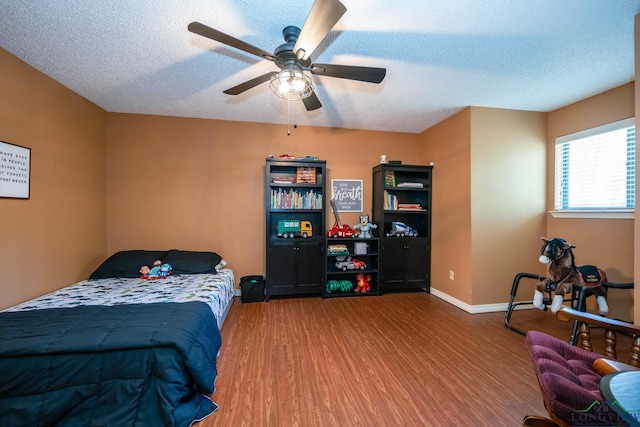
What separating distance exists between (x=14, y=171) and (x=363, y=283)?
396cm

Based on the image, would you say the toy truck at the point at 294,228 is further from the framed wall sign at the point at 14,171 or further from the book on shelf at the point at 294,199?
the framed wall sign at the point at 14,171

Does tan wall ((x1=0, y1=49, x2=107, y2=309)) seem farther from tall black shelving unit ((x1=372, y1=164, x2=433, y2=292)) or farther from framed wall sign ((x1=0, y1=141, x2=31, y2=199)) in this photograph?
tall black shelving unit ((x1=372, y1=164, x2=433, y2=292))

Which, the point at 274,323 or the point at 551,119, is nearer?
the point at 274,323

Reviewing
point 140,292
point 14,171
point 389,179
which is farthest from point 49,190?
point 389,179

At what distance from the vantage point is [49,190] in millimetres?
2512

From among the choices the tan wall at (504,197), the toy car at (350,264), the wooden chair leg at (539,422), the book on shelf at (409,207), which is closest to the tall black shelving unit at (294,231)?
the toy car at (350,264)

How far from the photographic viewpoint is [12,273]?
2.16 m

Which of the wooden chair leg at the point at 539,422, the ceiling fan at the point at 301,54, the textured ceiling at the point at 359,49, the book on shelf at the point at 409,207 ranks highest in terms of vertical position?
the textured ceiling at the point at 359,49

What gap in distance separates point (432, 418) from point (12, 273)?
11.5 ft

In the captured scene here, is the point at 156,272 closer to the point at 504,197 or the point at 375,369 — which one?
the point at 375,369

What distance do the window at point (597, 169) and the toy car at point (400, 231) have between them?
179cm

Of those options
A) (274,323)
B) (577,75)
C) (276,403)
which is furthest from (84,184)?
(577,75)

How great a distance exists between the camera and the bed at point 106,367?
1.32 meters

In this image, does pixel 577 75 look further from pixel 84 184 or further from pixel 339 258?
pixel 84 184
